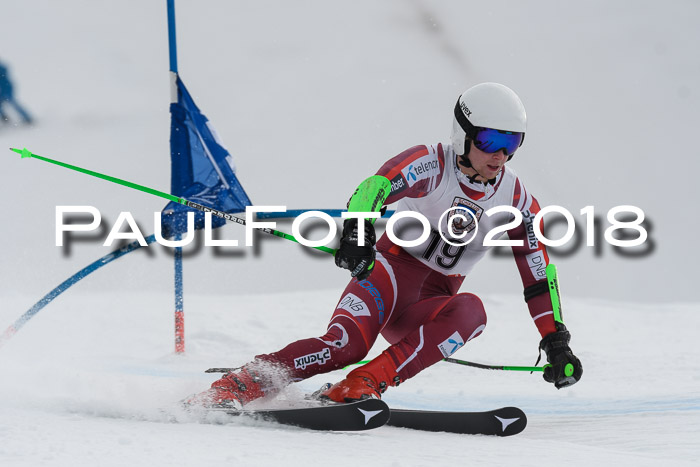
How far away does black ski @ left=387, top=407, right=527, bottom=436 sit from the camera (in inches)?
102

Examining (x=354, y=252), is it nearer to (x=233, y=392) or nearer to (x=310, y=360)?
→ (x=310, y=360)

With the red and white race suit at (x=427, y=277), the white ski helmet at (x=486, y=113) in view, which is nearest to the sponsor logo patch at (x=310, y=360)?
the red and white race suit at (x=427, y=277)

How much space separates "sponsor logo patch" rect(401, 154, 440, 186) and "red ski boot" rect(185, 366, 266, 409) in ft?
3.05

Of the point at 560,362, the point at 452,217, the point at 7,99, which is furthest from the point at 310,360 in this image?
the point at 7,99

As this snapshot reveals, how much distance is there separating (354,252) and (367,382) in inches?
19.1

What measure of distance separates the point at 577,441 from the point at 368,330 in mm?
883

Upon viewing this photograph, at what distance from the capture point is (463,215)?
2.94 m

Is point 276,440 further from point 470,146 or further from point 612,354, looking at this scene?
point 612,354

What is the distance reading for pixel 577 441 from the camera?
2730 mm

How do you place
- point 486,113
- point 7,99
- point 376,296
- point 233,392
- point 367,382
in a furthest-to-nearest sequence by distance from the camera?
1. point 7,99
2. point 376,296
3. point 486,113
4. point 367,382
5. point 233,392

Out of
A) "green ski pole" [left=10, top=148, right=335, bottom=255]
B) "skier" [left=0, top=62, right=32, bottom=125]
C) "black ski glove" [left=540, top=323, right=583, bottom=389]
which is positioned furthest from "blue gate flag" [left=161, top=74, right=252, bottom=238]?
"black ski glove" [left=540, top=323, right=583, bottom=389]

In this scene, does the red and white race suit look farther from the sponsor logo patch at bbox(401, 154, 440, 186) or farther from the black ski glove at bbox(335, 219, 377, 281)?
the black ski glove at bbox(335, 219, 377, 281)

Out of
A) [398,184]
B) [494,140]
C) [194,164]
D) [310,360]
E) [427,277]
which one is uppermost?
[194,164]

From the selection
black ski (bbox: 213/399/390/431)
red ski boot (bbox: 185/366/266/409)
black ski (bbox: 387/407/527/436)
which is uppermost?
red ski boot (bbox: 185/366/266/409)
